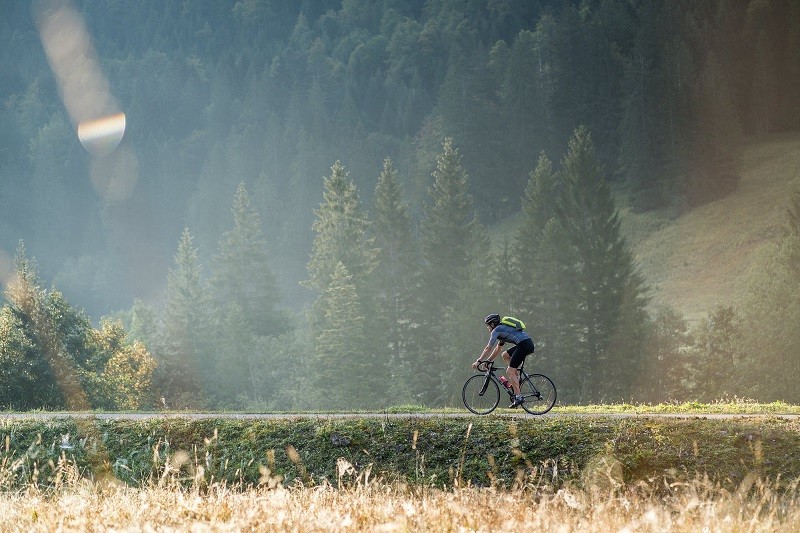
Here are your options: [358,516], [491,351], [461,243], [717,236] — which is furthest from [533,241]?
[358,516]

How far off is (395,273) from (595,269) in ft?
67.9

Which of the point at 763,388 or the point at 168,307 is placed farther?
the point at 168,307

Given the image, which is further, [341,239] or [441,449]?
[341,239]

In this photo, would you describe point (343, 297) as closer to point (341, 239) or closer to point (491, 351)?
point (341, 239)

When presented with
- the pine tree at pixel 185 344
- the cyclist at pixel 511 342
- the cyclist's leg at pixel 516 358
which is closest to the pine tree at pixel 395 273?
the pine tree at pixel 185 344

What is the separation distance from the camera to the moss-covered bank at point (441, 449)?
655 inches

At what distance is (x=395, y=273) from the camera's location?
8506 centimetres

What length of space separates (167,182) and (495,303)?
140m

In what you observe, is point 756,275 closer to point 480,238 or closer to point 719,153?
point 480,238

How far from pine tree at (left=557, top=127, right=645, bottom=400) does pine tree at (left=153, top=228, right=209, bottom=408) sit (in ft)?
95.8

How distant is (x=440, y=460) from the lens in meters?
17.8

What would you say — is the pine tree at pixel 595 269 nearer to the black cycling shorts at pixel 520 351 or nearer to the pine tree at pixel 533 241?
the pine tree at pixel 533 241

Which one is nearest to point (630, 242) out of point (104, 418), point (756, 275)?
point (756, 275)

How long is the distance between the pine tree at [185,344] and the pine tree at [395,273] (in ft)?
50.1
